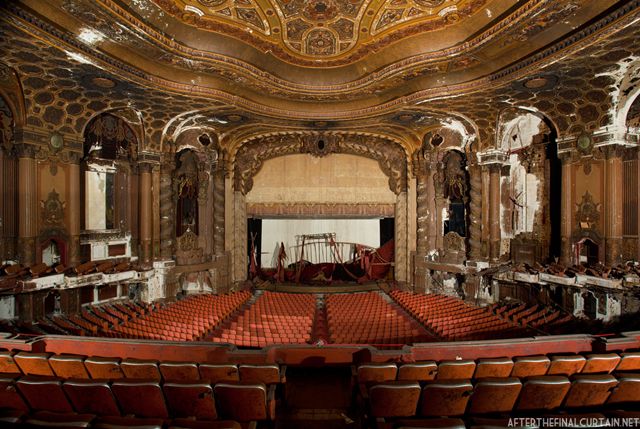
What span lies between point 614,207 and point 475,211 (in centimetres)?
432

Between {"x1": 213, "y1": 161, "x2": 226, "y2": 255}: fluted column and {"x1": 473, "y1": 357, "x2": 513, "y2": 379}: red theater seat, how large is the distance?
491 inches

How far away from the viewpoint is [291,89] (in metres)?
11.6


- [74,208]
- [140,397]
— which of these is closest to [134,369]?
[140,397]

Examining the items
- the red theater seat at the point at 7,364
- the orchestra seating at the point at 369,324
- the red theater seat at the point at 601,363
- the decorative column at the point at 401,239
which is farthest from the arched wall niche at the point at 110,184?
the red theater seat at the point at 601,363

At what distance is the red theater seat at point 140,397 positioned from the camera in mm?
3076

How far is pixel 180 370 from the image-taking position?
151 inches

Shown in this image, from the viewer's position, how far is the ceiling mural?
828 centimetres

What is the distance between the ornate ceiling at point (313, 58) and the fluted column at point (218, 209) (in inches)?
103

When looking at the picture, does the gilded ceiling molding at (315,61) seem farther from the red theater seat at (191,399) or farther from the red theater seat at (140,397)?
the red theater seat at (191,399)

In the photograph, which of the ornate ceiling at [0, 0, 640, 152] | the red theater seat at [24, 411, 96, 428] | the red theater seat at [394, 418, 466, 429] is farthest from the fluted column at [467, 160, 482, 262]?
the red theater seat at [24, 411, 96, 428]

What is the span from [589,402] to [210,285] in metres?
13.4

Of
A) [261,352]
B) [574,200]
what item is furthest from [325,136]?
[261,352]

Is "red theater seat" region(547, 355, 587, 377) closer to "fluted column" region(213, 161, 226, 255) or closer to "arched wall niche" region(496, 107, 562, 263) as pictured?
"arched wall niche" region(496, 107, 562, 263)

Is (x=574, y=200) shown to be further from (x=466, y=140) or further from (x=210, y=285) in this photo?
(x=210, y=285)
